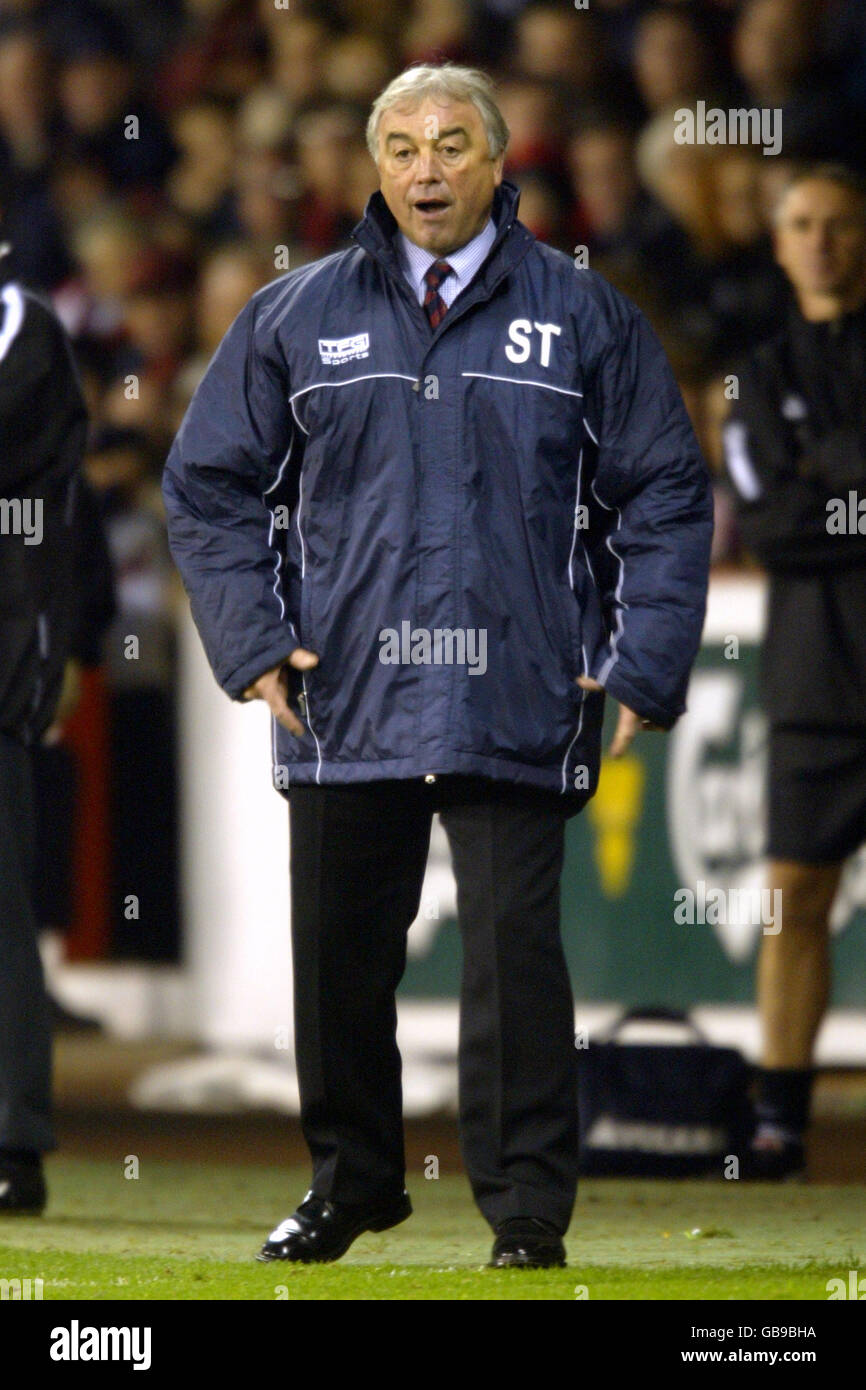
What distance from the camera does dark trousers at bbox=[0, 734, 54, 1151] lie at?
5863mm

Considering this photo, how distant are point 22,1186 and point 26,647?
44.7 inches

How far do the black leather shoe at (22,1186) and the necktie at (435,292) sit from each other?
2.11m

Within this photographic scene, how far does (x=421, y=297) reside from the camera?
4.87 metres

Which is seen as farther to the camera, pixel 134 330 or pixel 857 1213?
pixel 134 330

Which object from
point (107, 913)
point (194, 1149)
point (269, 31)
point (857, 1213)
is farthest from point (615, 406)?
point (269, 31)

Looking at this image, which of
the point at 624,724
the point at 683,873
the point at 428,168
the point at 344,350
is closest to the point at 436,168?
the point at 428,168

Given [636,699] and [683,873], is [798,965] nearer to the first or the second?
[683,873]

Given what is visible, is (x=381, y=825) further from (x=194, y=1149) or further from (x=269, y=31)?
(x=269, y=31)

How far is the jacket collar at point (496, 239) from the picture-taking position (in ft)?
15.9

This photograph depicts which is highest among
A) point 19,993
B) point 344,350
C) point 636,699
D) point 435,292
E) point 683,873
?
A: point 435,292

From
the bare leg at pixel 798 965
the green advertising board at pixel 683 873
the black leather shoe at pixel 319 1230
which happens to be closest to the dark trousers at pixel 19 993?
the black leather shoe at pixel 319 1230

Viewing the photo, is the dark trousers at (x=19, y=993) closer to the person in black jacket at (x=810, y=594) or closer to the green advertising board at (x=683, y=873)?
the person in black jacket at (x=810, y=594)

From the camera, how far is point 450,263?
4891mm
